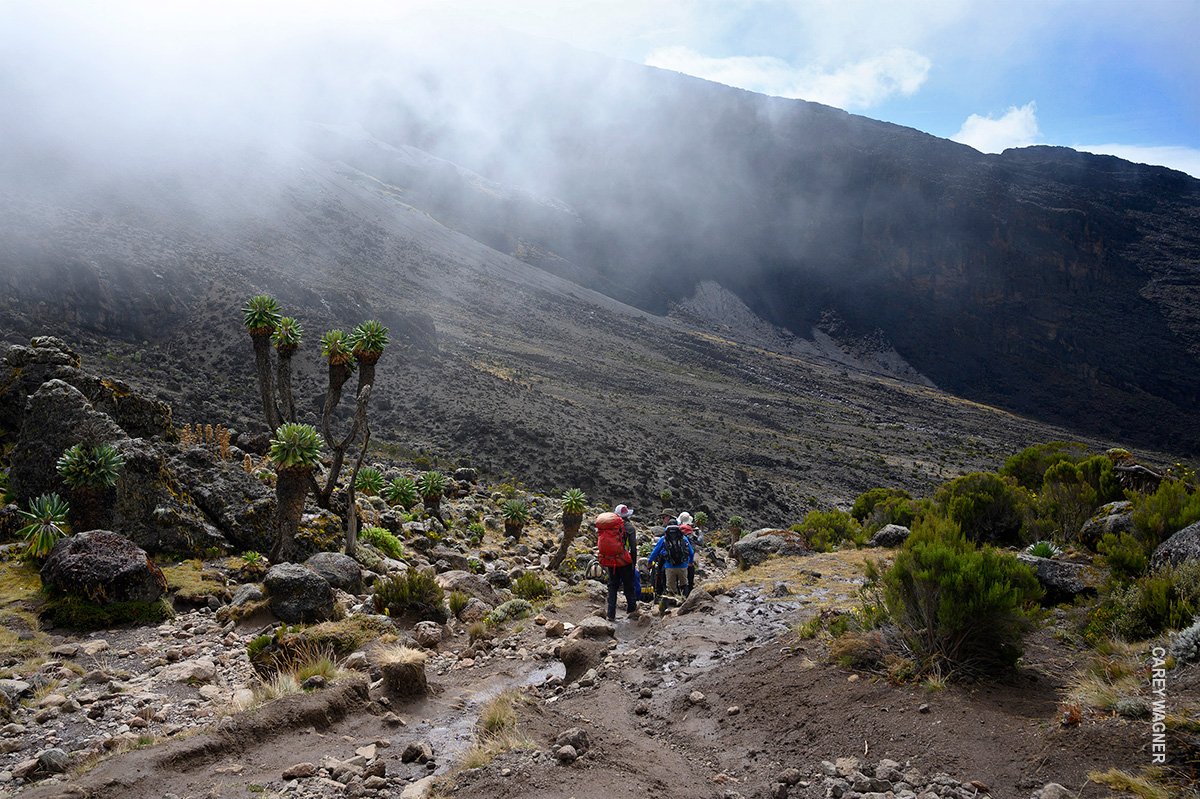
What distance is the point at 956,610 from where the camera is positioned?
516 centimetres

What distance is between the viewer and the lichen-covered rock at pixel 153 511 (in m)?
10.7

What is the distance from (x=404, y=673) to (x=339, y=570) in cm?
464

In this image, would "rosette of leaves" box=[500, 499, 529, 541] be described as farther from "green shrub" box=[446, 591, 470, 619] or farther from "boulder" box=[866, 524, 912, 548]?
"boulder" box=[866, 524, 912, 548]

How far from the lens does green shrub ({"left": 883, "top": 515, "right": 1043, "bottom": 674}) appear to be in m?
5.06

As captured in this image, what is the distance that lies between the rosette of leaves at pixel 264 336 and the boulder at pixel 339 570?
209 inches

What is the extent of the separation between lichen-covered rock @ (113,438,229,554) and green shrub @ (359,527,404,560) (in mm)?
2945

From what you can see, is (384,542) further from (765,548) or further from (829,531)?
(829,531)

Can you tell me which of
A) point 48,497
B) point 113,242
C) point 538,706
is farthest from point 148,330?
point 538,706

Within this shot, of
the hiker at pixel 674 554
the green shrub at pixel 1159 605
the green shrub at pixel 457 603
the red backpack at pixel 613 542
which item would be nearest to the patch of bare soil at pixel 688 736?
the green shrub at pixel 1159 605

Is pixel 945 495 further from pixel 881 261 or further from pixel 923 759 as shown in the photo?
pixel 881 261

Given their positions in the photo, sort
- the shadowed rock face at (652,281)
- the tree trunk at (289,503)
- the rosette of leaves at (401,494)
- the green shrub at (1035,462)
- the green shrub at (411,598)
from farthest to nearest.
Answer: the shadowed rock face at (652,281)
the green shrub at (1035,462)
the rosette of leaves at (401,494)
the tree trunk at (289,503)
the green shrub at (411,598)

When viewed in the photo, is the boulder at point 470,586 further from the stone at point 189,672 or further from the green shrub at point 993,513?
the green shrub at point 993,513

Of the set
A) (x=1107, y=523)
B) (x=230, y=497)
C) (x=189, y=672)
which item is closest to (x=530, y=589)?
(x=189, y=672)

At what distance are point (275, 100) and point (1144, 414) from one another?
559 feet
